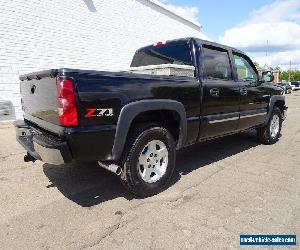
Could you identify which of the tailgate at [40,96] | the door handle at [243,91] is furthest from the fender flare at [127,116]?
the door handle at [243,91]

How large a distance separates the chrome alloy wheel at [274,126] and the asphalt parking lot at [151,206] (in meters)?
1.49

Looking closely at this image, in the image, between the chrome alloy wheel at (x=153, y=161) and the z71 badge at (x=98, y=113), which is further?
the chrome alloy wheel at (x=153, y=161)

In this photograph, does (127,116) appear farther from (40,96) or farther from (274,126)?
(274,126)

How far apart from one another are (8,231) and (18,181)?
1490mm

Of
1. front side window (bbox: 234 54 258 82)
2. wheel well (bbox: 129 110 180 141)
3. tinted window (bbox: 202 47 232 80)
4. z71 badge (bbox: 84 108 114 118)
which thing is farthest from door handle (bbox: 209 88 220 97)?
z71 badge (bbox: 84 108 114 118)

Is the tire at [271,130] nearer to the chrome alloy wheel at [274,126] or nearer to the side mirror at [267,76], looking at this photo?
the chrome alloy wheel at [274,126]

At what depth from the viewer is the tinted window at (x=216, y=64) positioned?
15.3ft

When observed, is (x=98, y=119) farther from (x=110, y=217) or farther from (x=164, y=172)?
(x=164, y=172)

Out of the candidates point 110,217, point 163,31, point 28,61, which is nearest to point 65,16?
point 28,61

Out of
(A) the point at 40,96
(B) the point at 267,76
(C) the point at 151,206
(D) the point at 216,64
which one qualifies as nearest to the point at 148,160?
(C) the point at 151,206

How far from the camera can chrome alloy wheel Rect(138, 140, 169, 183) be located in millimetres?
3840

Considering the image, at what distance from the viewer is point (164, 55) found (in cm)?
495

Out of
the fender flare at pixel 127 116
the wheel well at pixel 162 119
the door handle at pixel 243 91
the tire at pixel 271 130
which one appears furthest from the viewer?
the tire at pixel 271 130

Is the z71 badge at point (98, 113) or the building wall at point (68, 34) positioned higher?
the building wall at point (68, 34)
